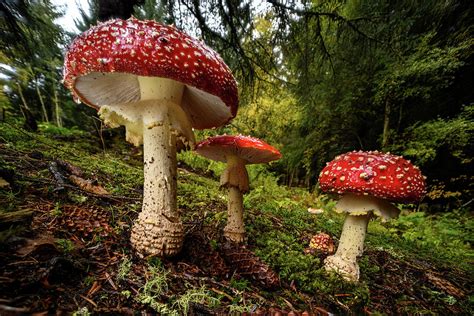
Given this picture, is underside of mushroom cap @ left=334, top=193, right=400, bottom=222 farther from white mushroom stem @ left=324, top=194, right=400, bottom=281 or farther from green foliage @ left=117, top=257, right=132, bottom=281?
green foliage @ left=117, top=257, right=132, bottom=281

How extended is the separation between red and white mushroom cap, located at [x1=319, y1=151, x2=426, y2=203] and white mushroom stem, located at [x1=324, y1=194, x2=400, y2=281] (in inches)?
8.2

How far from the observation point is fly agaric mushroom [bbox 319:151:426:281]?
190 cm

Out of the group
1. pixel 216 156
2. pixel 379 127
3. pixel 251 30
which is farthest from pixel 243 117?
pixel 216 156

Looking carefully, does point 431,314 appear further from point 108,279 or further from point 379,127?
point 379,127

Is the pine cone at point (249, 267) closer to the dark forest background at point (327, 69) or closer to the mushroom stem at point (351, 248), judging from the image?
the mushroom stem at point (351, 248)

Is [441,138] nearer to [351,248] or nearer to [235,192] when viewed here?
[351,248]

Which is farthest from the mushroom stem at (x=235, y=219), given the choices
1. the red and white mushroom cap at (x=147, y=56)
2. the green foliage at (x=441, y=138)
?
the green foliage at (x=441, y=138)

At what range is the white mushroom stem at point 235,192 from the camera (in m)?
2.28

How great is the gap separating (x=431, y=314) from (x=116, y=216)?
2656mm

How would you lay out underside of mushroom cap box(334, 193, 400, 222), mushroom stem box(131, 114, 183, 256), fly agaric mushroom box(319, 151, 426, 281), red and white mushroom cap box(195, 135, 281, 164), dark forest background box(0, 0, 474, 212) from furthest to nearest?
dark forest background box(0, 0, 474, 212)
underside of mushroom cap box(334, 193, 400, 222)
red and white mushroom cap box(195, 135, 281, 164)
fly agaric mushroom box(319, 151, 426, 281)
mushroom stem box(131, 114, 183, 256)

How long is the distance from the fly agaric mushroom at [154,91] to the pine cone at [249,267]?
41 centimetres

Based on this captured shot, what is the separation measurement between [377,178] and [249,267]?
1.15m

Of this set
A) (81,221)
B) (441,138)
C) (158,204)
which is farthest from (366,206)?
(441,138)

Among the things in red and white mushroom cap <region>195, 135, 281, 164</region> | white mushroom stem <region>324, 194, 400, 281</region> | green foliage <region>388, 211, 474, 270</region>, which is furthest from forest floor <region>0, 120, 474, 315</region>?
red and white mushroom cap <region>195, 135, 281, 164</region>
